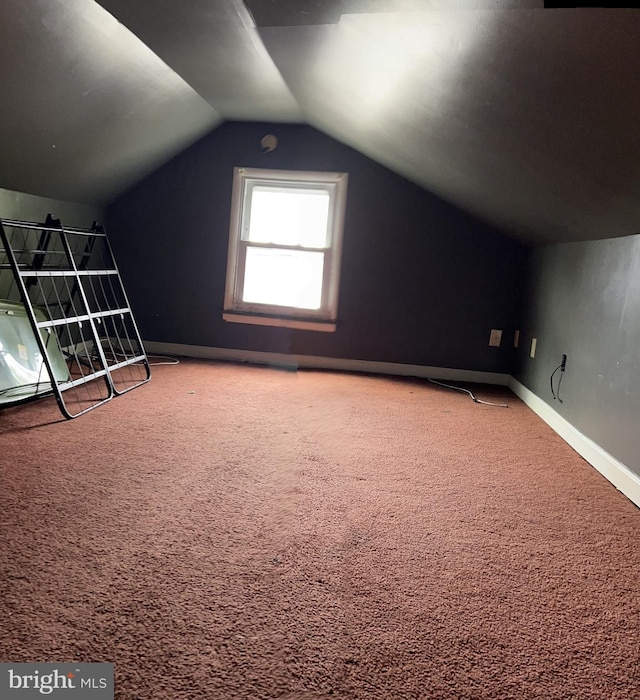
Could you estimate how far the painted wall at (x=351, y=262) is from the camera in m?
4.23

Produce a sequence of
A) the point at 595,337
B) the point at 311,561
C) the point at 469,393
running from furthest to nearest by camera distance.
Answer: the point at 469,393, the point at 595,337, the point at 311,561

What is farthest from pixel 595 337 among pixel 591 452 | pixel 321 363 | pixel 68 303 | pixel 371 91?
pixel 68 303

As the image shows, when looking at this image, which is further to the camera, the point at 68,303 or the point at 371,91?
the point at 68,303

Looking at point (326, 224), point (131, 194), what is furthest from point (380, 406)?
point (131, 194)

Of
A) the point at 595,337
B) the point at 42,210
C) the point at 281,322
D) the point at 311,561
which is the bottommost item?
the point at 311,561

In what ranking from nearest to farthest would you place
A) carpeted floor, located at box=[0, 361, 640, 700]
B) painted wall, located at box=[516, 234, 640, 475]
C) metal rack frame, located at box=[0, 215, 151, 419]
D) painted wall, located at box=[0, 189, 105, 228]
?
carpeted floor, located at box=[0, 361, 640, 700] → painted wall, located at box=[516, 234, 640, 475] → metal rack frame, located at box=[0, 215, 151, 419] → painted wall, located at box=[0, 189, 105, 228]

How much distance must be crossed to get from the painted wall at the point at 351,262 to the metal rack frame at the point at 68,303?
389mm

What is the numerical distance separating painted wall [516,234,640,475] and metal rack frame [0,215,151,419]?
2578 millimetres

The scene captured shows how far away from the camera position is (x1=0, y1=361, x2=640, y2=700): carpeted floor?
1.17 metres

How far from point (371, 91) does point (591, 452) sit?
2.07m

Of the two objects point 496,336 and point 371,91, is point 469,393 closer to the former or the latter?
point 496,336

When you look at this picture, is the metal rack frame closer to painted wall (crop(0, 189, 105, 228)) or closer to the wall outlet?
painted wall (crop(0, 189, 105, 228))

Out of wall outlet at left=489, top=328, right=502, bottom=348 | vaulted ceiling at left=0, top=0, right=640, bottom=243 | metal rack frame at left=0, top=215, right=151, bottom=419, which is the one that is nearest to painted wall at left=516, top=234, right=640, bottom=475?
vaulted ceiling at left=0, top=0, right=640, bottom=243

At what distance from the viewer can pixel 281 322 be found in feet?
14.7
